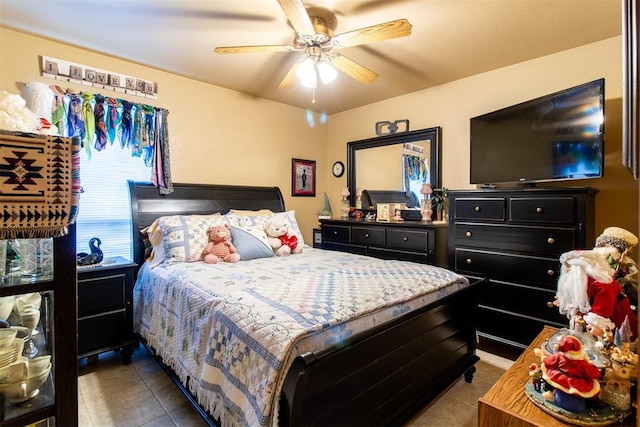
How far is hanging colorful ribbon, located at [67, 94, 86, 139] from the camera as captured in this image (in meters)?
2.63

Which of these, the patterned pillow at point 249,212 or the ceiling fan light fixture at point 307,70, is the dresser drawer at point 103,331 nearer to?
the patterned pillow at point 249,212

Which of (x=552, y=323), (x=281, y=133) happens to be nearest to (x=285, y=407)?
(x=552, y=323)

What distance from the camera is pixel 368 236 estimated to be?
363cm

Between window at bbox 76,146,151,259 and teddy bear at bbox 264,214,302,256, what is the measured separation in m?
1.31

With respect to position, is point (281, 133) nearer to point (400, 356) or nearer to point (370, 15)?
point (370, 15)

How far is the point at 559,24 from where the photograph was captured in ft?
7.56

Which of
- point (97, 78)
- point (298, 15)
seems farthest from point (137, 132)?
point (298, 15)

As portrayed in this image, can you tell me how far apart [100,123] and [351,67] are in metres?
2.20

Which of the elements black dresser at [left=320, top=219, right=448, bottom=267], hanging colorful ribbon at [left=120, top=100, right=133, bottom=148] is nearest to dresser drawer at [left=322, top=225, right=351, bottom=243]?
black dresser at [left=320, top=219, right=448, bottom=267]

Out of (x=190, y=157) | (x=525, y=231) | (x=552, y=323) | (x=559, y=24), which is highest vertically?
(x=559, y=24)

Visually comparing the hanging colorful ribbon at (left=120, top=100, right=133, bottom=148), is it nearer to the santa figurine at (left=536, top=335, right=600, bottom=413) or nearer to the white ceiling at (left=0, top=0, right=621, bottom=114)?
the white ceiling at (left=0, top=0, right=621, bottom=114)

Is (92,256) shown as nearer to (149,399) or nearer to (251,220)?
(149,399)

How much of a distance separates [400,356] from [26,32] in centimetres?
351

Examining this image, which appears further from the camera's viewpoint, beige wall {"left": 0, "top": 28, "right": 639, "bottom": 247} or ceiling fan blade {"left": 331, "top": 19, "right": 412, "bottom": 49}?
beige wall {"left": 0, "top": 28, "right": 639, "bottom": 247}
